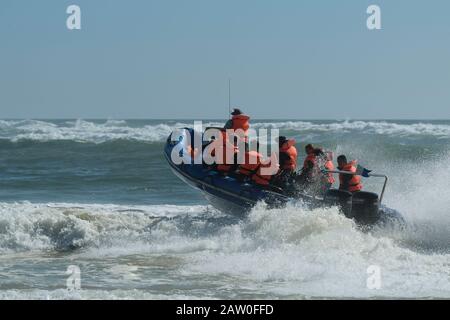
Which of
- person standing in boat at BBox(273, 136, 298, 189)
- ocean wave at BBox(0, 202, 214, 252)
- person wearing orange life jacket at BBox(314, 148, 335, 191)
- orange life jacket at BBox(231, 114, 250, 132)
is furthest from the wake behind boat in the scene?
ocean wave at BBox(0, 202, 214, 252)

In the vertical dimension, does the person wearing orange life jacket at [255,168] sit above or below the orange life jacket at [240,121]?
below

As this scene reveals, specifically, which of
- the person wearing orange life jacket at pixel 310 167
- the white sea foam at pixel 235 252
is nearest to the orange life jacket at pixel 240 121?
the person wearing orange life jacket at pixel 310 167

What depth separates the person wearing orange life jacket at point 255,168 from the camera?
34.1 feet

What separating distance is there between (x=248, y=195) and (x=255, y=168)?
39 cm

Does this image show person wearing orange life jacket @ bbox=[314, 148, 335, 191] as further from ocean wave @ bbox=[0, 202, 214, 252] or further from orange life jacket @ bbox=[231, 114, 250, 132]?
ocean wave @ bbox=[0, 202, 214, 252]

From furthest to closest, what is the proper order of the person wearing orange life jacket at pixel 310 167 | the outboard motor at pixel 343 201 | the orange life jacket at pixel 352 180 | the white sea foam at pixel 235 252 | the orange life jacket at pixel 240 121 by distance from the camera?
the orange life jacket at pixel 240 121 → the person wearing orange life jacket at pixel 310 167 → the orange life jacket at pixel 352 180 → the outboard motor at pixel 343 201 → the white sea foam at pixel 235 252

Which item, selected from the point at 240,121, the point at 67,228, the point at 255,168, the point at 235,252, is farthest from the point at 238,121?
the point at 67,228

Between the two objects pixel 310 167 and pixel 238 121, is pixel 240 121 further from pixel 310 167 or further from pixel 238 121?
pixel 310 167

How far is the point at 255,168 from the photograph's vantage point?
10.5 meters

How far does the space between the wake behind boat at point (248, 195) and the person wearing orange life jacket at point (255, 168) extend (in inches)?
3.4

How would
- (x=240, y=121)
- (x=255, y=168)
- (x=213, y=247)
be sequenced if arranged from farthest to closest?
(x=240, y=121) → (x=255, y=168) → (x=213, y=247)

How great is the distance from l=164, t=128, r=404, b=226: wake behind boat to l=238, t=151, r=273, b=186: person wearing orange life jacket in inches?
3.4

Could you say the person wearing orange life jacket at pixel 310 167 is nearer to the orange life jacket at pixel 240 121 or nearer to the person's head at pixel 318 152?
the person's head at pixel 318 152

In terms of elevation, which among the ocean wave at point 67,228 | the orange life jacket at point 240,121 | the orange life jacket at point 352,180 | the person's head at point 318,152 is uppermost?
the orange life jacket at point 240,121
